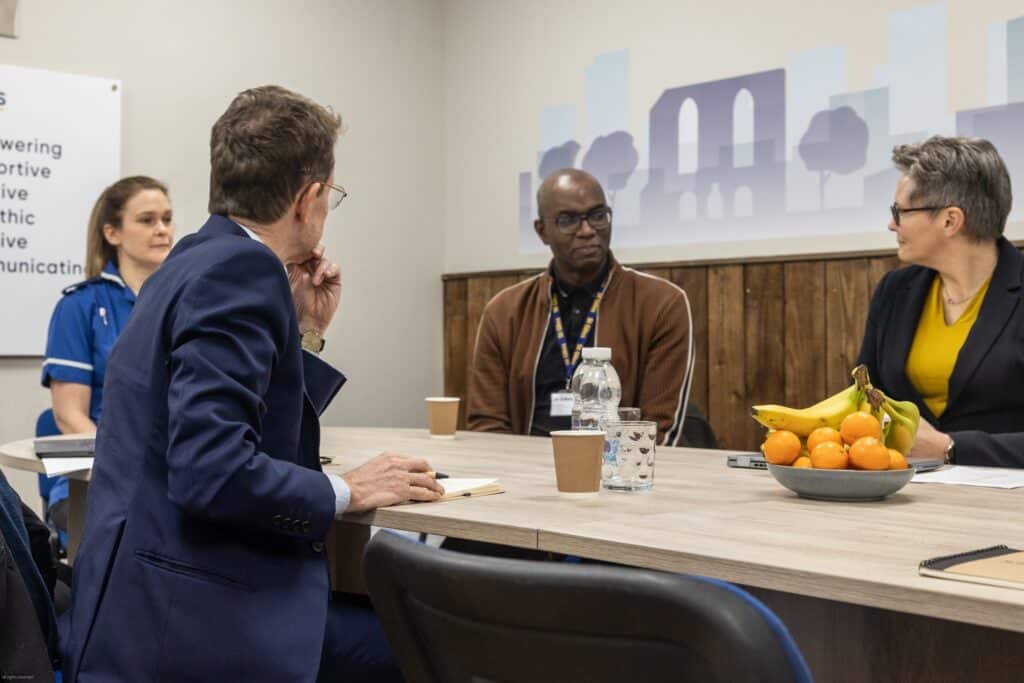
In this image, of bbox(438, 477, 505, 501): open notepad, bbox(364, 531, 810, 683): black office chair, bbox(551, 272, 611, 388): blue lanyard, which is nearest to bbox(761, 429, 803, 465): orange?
bbox(438, 477, 505, 501): open notepad

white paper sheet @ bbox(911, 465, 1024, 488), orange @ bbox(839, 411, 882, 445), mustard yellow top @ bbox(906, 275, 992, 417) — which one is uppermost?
mustard yellow top @ bbox(906, 275, 992, 417)

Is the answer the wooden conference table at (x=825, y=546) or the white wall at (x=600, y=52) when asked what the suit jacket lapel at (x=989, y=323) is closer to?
the wooden conference table at (x=825, y=546)

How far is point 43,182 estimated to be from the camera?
435cm

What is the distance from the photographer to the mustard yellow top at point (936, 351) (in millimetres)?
2738

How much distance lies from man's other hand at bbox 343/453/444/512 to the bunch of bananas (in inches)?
22.4

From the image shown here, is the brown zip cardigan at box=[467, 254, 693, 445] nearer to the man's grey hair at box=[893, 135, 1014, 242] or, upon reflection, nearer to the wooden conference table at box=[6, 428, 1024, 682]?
the man's grey hair at box=[893, 135, 1014, 242]

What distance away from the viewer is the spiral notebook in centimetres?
108

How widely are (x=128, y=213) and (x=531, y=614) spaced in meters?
3.20

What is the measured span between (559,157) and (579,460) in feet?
12.0

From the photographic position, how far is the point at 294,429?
162 cm

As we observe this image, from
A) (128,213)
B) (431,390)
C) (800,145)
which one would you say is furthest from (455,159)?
(128,213)

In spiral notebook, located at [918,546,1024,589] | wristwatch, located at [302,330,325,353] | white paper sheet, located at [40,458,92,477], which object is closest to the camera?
spiral notebook, located at [918,546,1024,589]

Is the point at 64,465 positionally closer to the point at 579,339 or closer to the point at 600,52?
the point at 579,339

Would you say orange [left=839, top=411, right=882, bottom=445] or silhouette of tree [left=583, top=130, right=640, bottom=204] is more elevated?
silhouette of tree [left=583, top=130, right=640, bottom=204]
